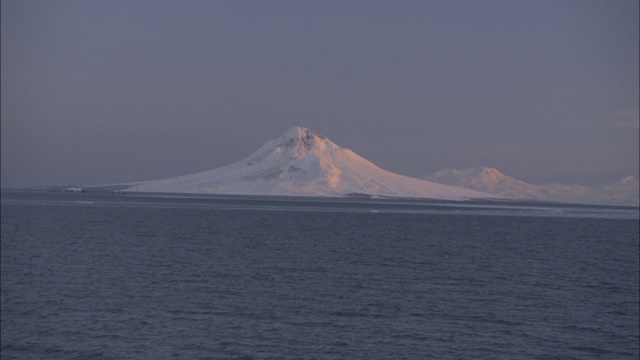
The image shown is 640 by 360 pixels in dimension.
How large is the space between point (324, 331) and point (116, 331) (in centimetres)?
680

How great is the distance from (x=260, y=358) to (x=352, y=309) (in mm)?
7449

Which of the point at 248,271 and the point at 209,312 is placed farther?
the point at 248,271

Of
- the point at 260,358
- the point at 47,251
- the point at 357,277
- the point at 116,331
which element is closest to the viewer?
the point at 260,358

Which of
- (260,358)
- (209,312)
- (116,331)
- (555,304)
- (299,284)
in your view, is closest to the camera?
(260,358)

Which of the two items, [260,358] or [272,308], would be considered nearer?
[260,358]

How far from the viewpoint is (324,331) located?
22.7 meters

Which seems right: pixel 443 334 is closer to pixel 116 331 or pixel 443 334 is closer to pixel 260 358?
pixel 260 358

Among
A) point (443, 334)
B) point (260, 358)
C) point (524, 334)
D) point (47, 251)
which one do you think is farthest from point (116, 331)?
point (47, 251)

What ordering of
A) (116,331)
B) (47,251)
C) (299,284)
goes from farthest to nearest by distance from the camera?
(47,251), (299,284), (116,331)

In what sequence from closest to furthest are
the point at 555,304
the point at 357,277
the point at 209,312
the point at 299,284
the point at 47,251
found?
the point at 209,312
the point at 555,304
the point at 299,284
the point at 357,277
the point at 47,251

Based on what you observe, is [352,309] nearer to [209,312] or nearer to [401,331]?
[401,331]

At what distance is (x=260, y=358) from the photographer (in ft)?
63.9

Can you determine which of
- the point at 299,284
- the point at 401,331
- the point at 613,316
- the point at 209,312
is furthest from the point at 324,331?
the point at 613,316

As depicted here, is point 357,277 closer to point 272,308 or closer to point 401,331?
point 272,308
